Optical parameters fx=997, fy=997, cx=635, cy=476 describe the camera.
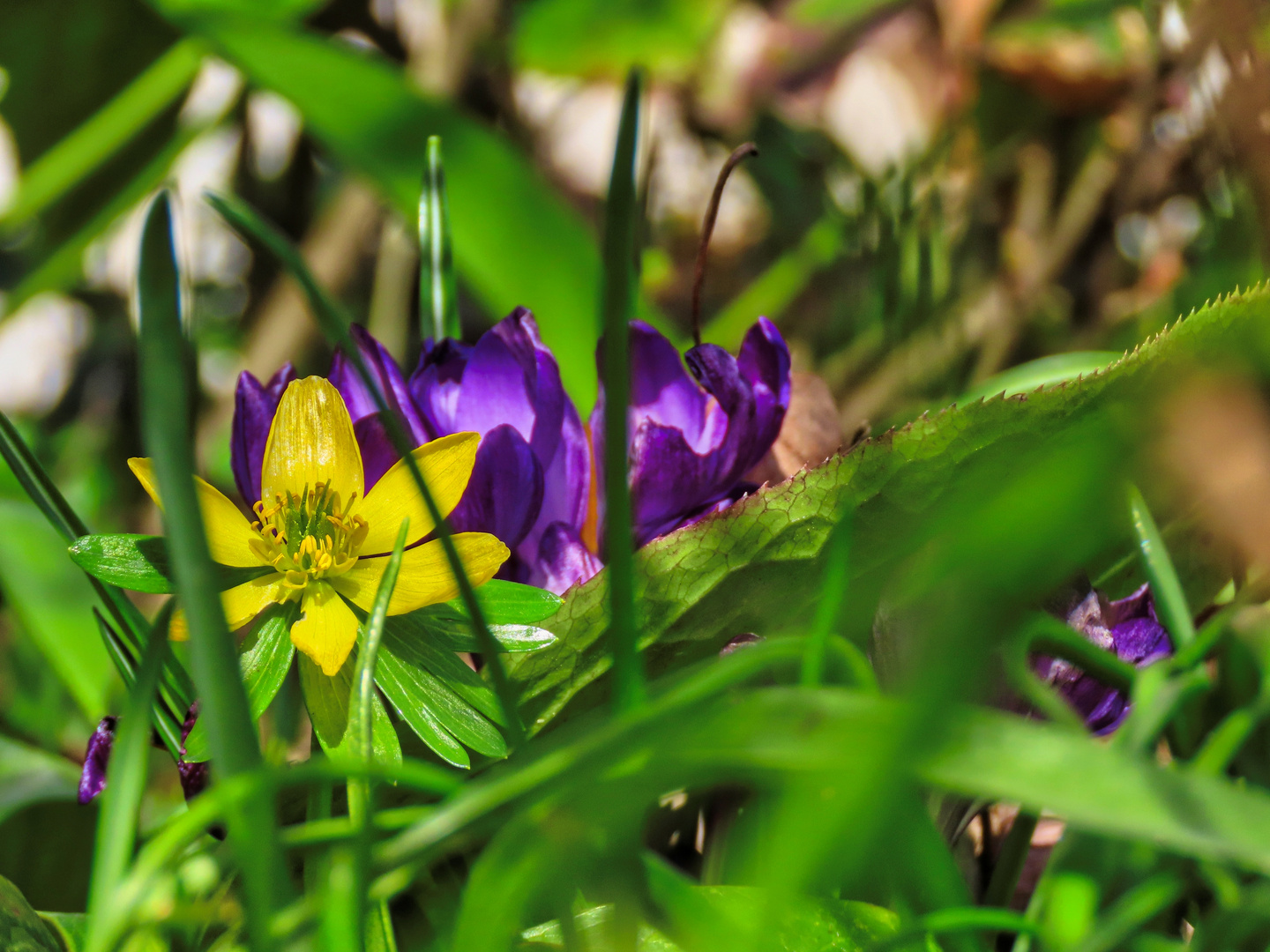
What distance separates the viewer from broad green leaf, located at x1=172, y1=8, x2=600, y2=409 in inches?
18.1

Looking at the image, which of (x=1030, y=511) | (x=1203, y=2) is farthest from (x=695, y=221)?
(x=1030, y=511)

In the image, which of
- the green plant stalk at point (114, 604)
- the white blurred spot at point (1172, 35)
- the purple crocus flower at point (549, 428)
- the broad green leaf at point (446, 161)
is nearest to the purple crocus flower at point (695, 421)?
the purple crocus flower at point (549, 428)

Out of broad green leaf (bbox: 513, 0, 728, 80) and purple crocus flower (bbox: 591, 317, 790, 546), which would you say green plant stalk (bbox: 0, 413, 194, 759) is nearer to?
purple crocus flower (bbox: 591, 317, 790, 546)

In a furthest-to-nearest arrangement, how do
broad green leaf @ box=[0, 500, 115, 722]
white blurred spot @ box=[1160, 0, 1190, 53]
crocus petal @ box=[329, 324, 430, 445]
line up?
white blurred spot @ box=[1160, 0, 1190, 53]
broad green leaf @ box=[0, 500, 115, 722]
crocus petal @ box=[329, 324, 430, 445]

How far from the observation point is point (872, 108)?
3.75 ft

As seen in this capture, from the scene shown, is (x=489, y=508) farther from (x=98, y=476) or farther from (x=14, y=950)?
(x=98, y=476)

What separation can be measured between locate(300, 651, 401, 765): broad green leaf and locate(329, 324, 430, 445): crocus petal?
0.19 ft

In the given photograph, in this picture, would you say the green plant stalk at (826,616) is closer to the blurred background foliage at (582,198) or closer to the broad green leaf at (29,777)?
the blurred background foliage at (582,198)

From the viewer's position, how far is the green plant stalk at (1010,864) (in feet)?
0.62

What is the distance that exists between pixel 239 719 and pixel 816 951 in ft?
0.31

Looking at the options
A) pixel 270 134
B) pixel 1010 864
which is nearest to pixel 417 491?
pixel 1010 864

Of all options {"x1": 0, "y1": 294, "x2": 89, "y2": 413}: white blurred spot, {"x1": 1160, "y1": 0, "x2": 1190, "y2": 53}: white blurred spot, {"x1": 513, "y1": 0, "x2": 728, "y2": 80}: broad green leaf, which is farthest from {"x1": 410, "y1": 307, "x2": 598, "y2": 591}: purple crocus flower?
{"x1": 0, "y1": 294, "x2": 89, "y2": 413}: white blurred spot

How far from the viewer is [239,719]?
120 mm

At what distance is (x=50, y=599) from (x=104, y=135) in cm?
42
